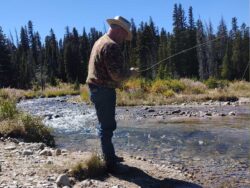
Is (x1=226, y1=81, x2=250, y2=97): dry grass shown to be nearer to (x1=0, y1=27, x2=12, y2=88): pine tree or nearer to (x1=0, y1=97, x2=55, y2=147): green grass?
(x1=0, y1=97, x2=55, y2=147): green grass

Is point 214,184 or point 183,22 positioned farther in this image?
point 183,22

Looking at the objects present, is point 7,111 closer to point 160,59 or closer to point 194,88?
point 194,88

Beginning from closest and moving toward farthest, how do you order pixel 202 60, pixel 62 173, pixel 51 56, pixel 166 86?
pixel 62 173, pixel 166 86, pixel 202 60, pixel 51 56

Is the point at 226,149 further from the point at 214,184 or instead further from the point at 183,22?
the point at 183,22

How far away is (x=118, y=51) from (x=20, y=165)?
2100mm

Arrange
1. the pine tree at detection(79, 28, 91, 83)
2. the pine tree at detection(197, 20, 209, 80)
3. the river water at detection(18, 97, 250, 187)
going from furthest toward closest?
the pine tree at detection(79, 28, 91, 83) → the pine tree at detection(197, 20, 209, 80) → the river water at detection(18, 97, 250, 187)

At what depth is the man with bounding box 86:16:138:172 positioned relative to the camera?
605 centimetres

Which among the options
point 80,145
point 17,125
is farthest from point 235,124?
point 17,125

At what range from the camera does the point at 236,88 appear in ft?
98.1

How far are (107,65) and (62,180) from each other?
1611 millimetres

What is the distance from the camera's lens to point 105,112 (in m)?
6.28

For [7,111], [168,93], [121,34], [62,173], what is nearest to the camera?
[62,173]

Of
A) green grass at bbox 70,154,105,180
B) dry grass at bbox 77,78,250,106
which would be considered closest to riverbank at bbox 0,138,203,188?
green grass at bbox 70,154,105,180

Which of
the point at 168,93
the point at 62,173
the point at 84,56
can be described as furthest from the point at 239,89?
the point at 84,56
